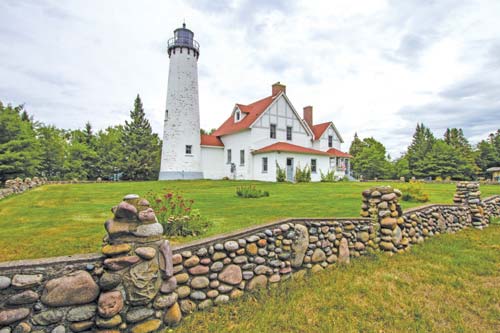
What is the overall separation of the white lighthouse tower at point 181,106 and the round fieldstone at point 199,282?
20.0 meters

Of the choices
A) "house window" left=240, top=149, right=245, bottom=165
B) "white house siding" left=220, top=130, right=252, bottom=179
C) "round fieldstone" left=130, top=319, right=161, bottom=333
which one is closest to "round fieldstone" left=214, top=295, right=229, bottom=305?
"round fieldstone" left=130, top=319, right=161, bottom=333

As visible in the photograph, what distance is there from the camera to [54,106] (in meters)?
25.4

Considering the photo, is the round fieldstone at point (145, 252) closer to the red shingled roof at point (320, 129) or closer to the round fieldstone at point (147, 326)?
the round fieldstone at point (147, 326)

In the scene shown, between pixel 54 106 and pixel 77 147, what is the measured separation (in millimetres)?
7236

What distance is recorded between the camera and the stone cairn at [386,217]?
19.1 ft

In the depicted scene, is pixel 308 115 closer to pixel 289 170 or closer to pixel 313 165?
pixel 313 165

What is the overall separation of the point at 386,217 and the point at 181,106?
64.9 ft

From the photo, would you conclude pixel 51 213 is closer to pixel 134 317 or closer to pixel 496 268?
pixel 134 317

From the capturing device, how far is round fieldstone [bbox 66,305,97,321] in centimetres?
253

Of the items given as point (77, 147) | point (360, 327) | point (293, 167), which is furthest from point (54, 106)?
point (360, 327)

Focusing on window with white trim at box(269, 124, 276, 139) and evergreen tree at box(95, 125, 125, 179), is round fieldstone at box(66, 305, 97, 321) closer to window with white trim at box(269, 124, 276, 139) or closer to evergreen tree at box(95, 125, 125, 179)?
window with white trim at box(269, 124, 276, 139)

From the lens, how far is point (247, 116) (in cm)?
2555

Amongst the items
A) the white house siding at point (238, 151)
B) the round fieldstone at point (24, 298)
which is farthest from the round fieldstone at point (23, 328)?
the white house siding at point (238, 151)

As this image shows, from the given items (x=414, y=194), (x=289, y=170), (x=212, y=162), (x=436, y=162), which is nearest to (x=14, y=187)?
(x=212, y=162)
